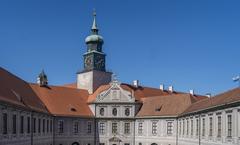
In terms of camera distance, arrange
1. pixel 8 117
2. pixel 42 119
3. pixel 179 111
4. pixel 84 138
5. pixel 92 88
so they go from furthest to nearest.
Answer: pixel 92 88, pixel 84 138, pixel 179 111, pixel 42 119, pixel 8 117

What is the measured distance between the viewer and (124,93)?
62.4 metres

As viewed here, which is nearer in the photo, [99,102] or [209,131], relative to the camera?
[209,131]

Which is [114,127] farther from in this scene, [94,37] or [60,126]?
[94,37]

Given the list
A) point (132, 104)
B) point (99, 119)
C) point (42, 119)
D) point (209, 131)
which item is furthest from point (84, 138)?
point (209, 131)

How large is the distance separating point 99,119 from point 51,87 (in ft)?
29.0

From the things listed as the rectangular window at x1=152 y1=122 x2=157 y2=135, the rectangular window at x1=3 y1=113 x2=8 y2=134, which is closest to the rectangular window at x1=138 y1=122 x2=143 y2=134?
the rectangular window at x1=152 y1=122 x2=157 y2=135

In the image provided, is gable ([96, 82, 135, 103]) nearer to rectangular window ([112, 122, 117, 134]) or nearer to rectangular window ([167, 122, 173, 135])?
rectangular window ([112, 122, 117, 134])

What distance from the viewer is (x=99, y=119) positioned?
203ft

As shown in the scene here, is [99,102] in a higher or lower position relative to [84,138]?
higher

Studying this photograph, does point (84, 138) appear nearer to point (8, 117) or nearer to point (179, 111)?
point (179, 111)

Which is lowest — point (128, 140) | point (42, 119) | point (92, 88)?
point (128, 140)

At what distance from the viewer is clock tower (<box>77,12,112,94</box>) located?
2645 inches

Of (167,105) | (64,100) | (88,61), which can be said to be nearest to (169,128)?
(167,105)

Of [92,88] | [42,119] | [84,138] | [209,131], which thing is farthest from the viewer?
[92,88]
